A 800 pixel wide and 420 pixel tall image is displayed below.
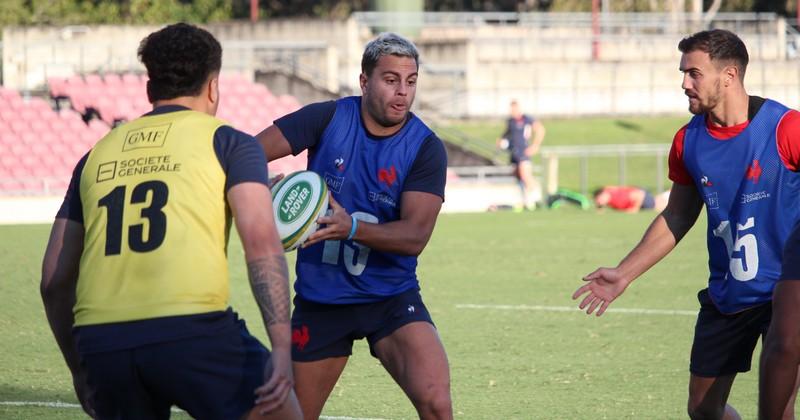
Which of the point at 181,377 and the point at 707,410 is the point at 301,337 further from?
the point at 707,410

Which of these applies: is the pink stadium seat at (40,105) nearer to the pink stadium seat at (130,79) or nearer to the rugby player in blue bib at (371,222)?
the pink stadium seat at (130,79)

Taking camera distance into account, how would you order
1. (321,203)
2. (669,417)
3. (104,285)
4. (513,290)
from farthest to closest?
1. (513,290)
2. (669,417)
3. (321,203)
4. (104,285)

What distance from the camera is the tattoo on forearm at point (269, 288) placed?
161 inches

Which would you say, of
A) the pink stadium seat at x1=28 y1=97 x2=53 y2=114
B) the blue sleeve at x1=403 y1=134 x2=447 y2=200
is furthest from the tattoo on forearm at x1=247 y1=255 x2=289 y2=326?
the pink stadium seat at x1=28 y1=97 x2=53 y2=114

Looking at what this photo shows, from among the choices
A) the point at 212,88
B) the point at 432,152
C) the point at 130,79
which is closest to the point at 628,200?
the point at 130,79

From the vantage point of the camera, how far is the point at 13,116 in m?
24.6

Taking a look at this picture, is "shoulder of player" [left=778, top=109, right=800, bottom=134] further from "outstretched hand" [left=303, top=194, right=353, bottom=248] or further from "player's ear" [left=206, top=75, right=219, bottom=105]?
"player's ear" [left=206, top=75, right=219, bottom=105]

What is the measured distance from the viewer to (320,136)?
229 inches

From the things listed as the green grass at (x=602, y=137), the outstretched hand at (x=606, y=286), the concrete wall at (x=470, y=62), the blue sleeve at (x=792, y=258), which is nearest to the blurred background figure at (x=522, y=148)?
the green grass at (x=602, y=137)

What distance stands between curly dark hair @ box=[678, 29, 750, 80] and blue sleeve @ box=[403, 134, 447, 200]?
1.30 metres

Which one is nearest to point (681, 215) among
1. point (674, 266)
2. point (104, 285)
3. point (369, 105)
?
point (369, 105)

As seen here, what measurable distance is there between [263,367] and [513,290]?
9.11 m

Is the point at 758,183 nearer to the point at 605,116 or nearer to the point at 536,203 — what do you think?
the point at 536,203

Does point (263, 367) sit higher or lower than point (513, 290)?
higher
